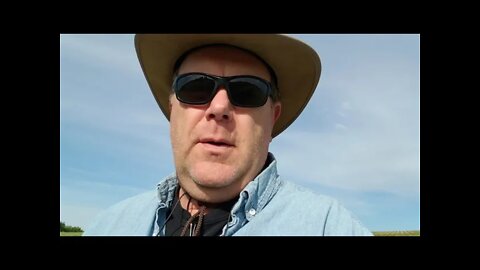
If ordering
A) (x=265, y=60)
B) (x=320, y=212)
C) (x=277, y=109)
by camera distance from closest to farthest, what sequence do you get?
(x=320, y=212) < (x=265, y=60) < (x=277, y=109)

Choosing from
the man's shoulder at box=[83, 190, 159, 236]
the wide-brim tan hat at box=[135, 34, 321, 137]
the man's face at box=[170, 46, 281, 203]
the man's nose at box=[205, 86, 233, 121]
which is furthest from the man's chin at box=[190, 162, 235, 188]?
the wide-brim tan hat at box=[135, 34, 321, 137]

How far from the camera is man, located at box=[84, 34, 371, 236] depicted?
6.33 ft

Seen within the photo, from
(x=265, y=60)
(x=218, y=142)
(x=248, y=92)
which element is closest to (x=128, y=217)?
(x=218, y=142)

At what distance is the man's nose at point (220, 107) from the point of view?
1924 mm

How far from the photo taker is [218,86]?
6.45 feet

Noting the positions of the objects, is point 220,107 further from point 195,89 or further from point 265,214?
point 265,214

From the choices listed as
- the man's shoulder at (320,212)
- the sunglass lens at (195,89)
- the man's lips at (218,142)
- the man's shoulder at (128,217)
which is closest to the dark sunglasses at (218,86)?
the sunglass lens at (195,89)

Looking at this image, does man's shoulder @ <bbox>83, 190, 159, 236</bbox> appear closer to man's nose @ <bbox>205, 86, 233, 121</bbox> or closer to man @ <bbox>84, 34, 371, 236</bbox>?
man @ <bbox>84, 34, 371, 236</bbox>

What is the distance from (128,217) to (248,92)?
992mm

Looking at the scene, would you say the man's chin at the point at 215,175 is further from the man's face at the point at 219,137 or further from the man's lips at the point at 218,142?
the man's lips at the point at 218,142

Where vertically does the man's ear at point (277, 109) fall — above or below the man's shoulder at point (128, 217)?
above

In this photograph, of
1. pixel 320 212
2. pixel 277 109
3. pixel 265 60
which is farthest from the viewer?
pixel 277 109

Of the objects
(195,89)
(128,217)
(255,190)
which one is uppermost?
(195,89)
